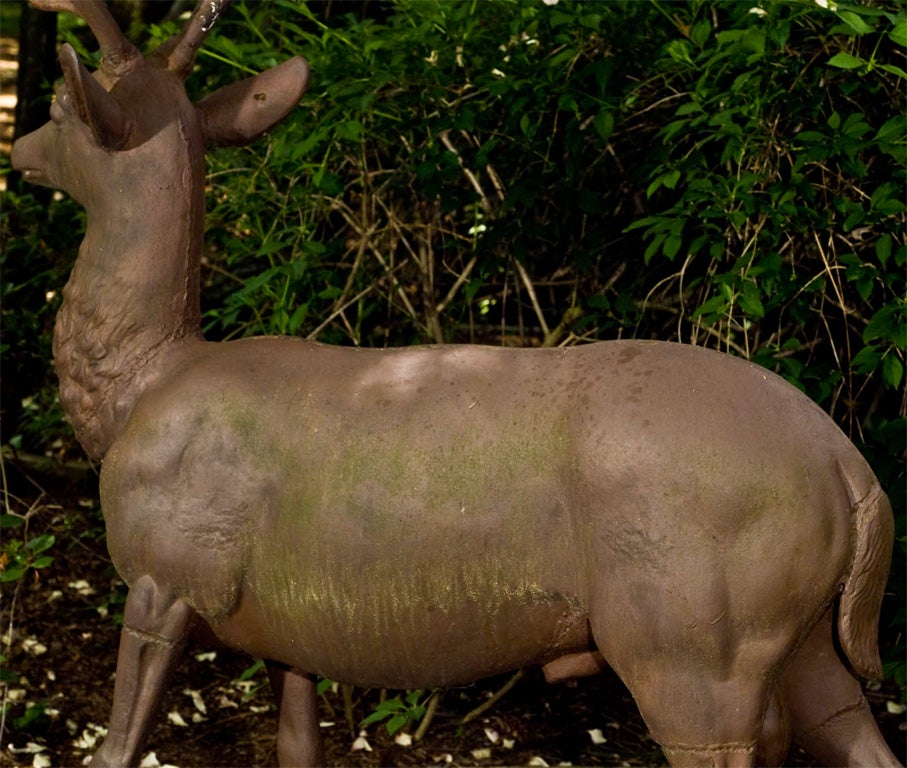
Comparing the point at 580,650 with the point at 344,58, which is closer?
the point at 580,650

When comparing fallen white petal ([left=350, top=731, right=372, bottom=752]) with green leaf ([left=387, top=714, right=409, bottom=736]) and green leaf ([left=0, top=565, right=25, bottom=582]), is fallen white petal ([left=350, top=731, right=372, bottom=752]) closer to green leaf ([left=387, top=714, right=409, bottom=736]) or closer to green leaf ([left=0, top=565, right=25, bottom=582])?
green leaf ([left=387, top=714, right=409, bottom=736])

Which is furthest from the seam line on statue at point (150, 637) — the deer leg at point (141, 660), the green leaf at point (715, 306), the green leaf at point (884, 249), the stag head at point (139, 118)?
the green leaf at point (884, 249)

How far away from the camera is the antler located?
250cm

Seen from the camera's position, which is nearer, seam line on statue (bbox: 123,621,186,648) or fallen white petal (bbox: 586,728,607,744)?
seam line on statue (bbox: 123,621,186,648)

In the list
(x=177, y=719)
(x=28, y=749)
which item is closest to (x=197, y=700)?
(x=177, y=719)

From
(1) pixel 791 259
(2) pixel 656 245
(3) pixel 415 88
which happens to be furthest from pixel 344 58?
(1) pixel 791 259

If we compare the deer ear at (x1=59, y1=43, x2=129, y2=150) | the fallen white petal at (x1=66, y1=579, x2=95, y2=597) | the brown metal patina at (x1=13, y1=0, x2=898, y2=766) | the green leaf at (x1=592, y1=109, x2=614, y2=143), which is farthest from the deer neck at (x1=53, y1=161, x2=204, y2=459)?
the fallen white petal at (x1=66, y1=579, x2=95, y2=597)

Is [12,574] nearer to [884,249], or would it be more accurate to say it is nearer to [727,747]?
[727,747]

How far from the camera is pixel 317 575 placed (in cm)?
232

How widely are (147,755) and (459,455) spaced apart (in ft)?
6.53

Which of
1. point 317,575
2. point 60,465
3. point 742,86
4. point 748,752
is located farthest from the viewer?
point 60,465

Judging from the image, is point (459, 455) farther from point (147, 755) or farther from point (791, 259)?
point (147, 755)

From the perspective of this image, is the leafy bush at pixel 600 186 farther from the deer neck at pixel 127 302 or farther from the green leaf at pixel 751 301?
the deer neck at pixel 127 302

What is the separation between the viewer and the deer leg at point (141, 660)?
238 centimetres
